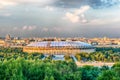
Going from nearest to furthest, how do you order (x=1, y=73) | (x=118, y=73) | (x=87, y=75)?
(x=1, y=73) < (x=118, y=73) < (x=87, y=75)

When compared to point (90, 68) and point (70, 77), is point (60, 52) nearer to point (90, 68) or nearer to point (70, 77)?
point (90, 68)

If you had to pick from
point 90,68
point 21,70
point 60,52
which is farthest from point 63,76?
point 60,52

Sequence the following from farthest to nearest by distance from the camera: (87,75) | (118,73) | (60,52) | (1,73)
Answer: (60,52)
(87,75)
(118,73)
(1,73)

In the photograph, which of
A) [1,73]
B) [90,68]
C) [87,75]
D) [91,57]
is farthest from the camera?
[91,57]

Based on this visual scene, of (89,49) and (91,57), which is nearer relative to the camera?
(91,57)

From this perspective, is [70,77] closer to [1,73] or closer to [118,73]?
[118,73]

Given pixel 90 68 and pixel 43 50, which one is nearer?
pixel 90 68

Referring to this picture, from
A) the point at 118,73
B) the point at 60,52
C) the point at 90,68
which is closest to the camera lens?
the point at 118,73

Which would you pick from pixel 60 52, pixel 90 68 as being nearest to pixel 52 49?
pixel 60 52
